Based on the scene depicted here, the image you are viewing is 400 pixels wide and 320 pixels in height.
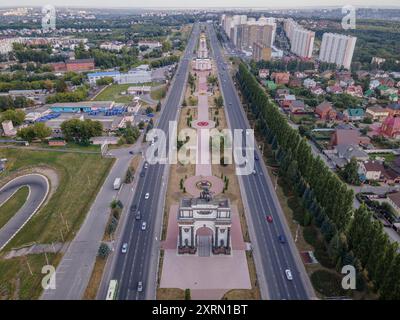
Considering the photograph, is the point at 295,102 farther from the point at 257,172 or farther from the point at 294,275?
the point at 294,275

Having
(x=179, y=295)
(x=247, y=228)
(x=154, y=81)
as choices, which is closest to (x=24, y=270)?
(x=179, y=295)

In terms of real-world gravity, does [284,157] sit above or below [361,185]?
above

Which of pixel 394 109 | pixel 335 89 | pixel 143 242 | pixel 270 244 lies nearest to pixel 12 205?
pixel 143 242

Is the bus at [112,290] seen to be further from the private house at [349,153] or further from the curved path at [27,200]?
the private house at [349,153]

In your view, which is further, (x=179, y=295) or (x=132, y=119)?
(x=132, y=119)

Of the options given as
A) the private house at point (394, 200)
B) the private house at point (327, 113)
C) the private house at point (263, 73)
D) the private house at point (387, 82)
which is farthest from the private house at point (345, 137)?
the private house at point (263, 73)

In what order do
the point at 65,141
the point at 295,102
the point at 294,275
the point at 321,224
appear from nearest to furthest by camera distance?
the point at 294,275, the point at 321,224, the point at 65,141, the point at 295,102
